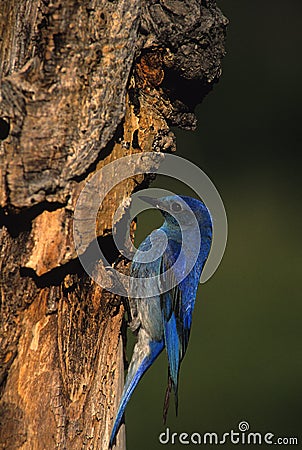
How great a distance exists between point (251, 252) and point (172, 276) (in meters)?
1.43

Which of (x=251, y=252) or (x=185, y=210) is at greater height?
(x=251, y=252)

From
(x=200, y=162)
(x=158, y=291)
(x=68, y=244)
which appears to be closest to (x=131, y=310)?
(x=158, y=291)

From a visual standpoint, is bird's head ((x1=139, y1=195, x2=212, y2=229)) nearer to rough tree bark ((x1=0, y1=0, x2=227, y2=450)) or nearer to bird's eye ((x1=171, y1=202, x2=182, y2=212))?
bird's eye ((x1=171, y1=202, x2=182, y2=212))

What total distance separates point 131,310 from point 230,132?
4.88 ft

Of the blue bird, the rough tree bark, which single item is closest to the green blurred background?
the blue bird

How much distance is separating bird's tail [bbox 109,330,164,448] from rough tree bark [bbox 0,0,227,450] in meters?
0.02

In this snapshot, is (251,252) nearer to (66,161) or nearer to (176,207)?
(176,207)

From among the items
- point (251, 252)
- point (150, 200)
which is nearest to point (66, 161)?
point (150, 200)

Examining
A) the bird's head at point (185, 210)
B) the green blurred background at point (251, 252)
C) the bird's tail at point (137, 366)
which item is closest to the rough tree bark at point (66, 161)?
the bird's tail at point (137, 366)

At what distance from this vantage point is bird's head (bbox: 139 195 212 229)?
5.81 feet

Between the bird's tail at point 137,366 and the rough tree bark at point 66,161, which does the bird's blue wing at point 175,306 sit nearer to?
the bird's tail at point 137,366

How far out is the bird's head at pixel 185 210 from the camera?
1770 mm

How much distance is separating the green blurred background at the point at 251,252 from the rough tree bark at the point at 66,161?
4.90ft

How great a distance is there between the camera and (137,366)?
176 cm
